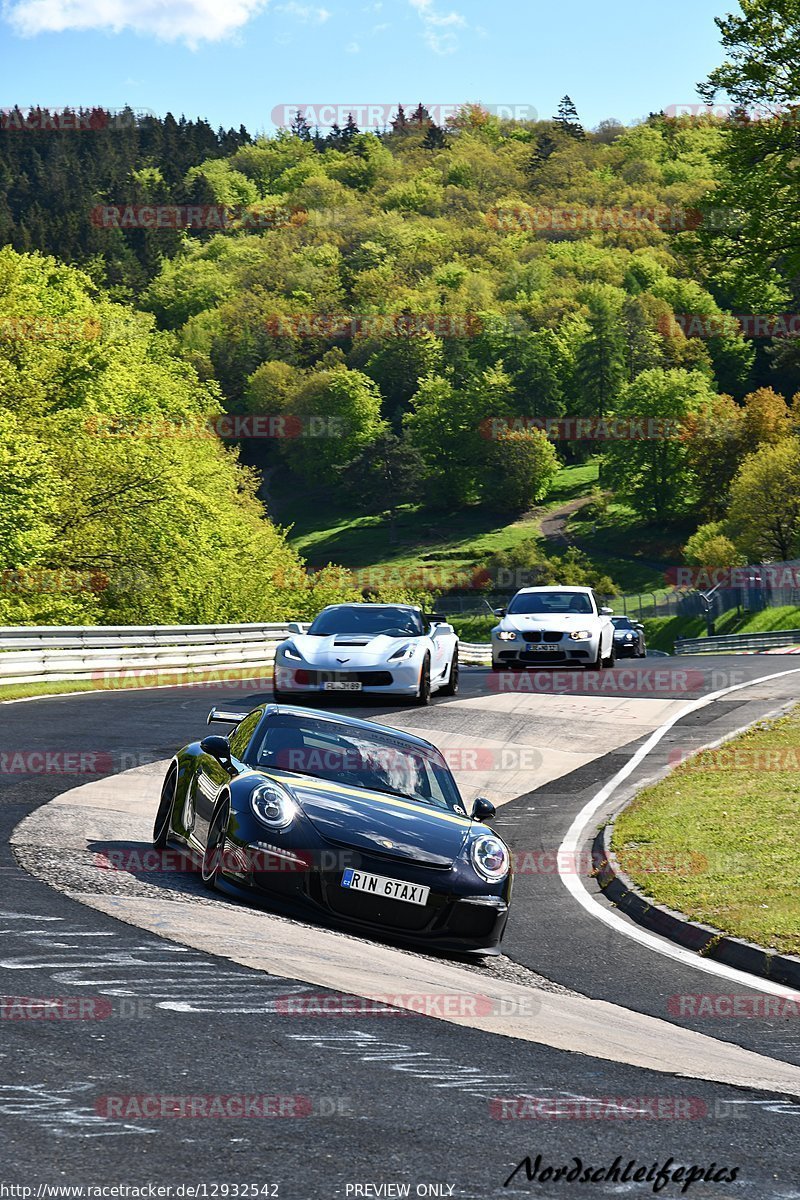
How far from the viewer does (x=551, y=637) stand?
25.9 metres

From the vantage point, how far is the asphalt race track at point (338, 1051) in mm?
4457

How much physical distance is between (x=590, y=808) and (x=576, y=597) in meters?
11.7

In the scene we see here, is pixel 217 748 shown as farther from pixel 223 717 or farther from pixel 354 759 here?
pixel 223 717

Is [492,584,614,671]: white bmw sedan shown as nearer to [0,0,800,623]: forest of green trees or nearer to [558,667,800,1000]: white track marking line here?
[558,667,800,1000]: white track marking line

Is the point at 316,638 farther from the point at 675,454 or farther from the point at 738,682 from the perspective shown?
the point at 675,454

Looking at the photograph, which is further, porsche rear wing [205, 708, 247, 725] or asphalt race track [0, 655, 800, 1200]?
porsche rear wing [205, 708, 247, 725]

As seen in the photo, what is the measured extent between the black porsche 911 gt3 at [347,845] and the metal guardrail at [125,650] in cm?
1531

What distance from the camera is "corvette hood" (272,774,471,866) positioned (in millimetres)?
8625

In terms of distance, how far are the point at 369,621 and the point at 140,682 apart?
808 cm

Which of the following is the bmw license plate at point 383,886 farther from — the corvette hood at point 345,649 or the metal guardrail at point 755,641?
the metal guardrail at point 755,641

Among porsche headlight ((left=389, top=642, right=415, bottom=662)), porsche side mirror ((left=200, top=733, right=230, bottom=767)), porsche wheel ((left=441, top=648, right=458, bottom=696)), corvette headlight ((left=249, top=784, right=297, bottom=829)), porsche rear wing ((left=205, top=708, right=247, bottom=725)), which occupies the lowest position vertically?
porsche wheel ((left=441, top=648, right=458, bottom=696))

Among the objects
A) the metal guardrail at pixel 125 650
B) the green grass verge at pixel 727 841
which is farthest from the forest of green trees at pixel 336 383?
the green grass verge at pixel 727 841

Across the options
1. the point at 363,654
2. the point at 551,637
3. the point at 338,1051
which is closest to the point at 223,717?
the point at 338,1051

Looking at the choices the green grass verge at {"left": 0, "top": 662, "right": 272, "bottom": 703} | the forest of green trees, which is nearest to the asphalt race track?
the green grass verge at {"left": 0, "top": 662, "right": 272, "bottom": 703}
